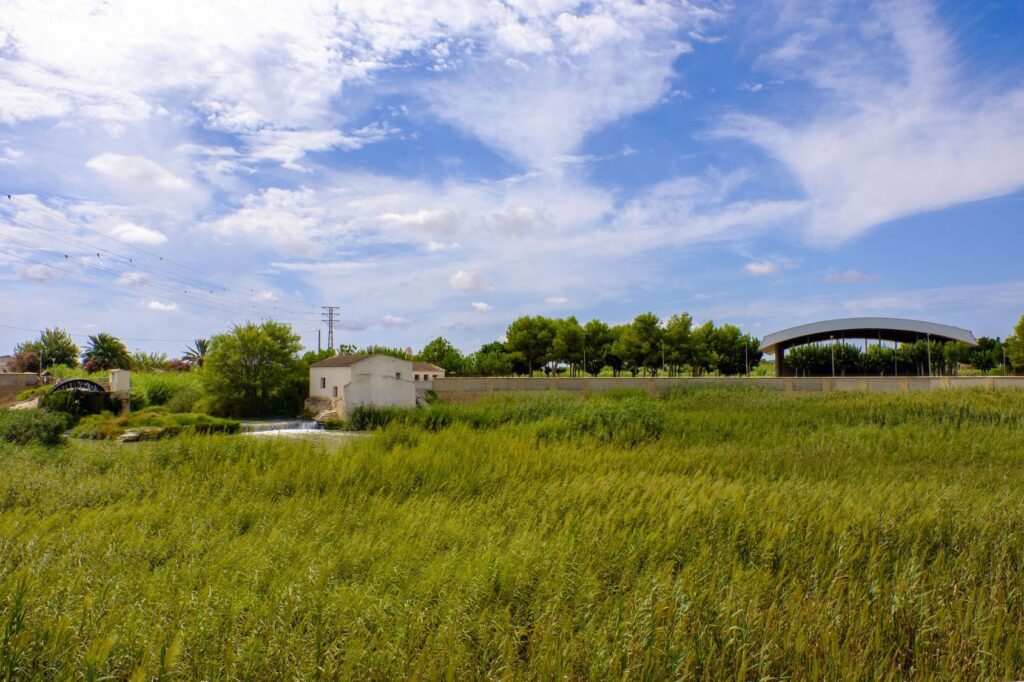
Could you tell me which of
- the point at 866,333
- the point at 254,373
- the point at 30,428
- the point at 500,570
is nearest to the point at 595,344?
the point at 866,333

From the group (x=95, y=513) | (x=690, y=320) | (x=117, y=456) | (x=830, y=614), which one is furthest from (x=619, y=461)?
(x=690, y=320)

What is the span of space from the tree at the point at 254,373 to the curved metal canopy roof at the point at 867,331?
3213 centimetres

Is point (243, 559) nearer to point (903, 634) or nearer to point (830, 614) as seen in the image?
point (830, 614)

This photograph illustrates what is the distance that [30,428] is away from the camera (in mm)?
15133

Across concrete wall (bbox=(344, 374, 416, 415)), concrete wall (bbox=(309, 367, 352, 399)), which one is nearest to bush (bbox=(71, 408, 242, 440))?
concrete wall (bbox=(344, 374, 416, 415))

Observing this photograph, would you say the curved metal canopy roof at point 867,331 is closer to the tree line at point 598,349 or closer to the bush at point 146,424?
the tree line at point 598,349

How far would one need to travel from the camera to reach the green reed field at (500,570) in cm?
317

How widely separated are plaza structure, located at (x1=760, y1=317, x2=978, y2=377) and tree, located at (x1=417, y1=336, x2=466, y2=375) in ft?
72.8

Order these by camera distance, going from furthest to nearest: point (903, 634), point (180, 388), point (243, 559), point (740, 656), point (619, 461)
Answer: point (180, 388) → point (619, 461) → point (243, 559) → point (903, 634) → point (740, 656)

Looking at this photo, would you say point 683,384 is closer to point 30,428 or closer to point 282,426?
point 282,426

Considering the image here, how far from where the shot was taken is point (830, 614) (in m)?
3.74

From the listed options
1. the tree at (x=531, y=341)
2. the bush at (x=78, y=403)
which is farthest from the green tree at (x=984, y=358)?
the bush at (x=78, y=403)

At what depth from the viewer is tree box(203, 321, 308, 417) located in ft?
87.3

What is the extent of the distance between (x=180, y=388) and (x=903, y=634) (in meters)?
31.3
